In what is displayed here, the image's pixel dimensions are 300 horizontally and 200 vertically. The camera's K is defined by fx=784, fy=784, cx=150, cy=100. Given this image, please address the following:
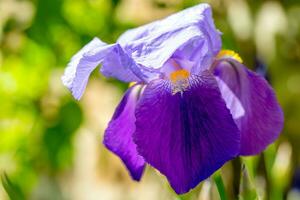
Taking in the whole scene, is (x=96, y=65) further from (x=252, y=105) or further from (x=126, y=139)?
(x=252, y=105)

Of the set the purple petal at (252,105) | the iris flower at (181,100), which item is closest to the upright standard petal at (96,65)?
the iris flower at (181,100)

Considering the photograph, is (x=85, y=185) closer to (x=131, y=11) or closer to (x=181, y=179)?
(x=131, y=11)

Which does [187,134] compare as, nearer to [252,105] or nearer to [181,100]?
[181,100]

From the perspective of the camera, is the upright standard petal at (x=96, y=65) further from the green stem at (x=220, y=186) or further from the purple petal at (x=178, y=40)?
the green stem at (x=220, y=186)

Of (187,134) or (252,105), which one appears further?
(252,105)

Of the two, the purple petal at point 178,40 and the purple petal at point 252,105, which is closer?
the purple petal at point 178,40

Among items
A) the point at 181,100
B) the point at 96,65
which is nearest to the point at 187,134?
the point at 181,100

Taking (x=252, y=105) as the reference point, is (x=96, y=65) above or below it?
above
